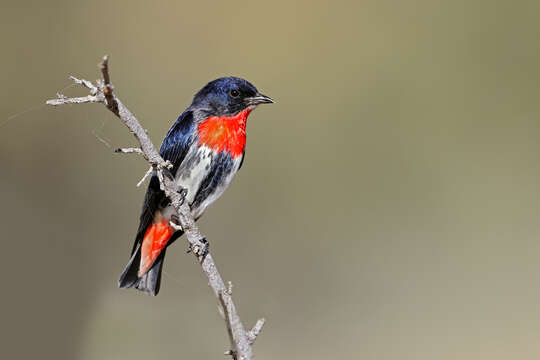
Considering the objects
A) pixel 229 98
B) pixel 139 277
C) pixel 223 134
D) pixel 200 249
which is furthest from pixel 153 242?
pixel 200 249

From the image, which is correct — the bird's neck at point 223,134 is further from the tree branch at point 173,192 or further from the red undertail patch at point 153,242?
the tree branch at point 173,192

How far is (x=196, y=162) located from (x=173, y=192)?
0.82 metres

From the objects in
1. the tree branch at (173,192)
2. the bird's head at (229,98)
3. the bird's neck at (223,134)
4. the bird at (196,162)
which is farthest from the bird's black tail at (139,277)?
the tree branch at (173,192)

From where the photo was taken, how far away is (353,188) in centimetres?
579

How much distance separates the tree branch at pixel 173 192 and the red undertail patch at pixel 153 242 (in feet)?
2.55

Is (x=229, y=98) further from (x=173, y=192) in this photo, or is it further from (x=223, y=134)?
(x=173, y=192)

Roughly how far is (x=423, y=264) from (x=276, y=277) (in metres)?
1.18

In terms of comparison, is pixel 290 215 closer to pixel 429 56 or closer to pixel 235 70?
pixel 235 70

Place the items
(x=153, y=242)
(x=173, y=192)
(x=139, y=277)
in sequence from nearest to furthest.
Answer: (x=173, y=192) < (x=153, y=242) < (x=139, y=277)

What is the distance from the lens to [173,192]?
2.60m

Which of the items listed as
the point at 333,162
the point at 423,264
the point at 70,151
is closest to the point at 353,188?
the point at 333,162

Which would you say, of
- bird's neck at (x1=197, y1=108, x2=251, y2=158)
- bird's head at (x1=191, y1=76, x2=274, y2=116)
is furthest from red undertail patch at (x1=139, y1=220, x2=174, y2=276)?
bird's head at (x1=191, y1=76, x2=274, y2=116)

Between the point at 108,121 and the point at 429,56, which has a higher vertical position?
the point at 429,56

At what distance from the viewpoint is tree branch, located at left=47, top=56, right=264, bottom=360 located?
208 centimetres
